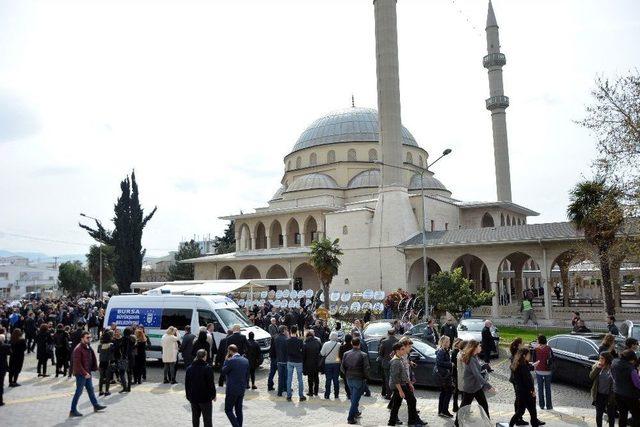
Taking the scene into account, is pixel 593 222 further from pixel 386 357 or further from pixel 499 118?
pixel 499 118

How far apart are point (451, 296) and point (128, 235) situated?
2833cm

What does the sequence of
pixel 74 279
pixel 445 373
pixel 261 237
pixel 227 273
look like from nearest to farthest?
pixel 445 373 → pixel 227 273 → pixel 261 237 → pixel 74 279

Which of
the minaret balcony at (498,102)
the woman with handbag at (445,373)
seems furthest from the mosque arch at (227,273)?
the woman with handbag at (445,373)

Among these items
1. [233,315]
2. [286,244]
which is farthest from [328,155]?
[233,315]

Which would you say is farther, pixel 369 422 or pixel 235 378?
pixel 369 422

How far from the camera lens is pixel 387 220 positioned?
3309cm

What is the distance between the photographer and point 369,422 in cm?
894

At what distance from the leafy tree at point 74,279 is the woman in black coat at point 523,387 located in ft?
209

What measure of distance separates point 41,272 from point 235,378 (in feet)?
351

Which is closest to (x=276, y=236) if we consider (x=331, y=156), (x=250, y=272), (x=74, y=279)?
(x=250, y=272)

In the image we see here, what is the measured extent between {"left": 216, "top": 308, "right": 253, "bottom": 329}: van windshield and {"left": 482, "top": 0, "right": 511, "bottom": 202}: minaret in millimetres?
33769

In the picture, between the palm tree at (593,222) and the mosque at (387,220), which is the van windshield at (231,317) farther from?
the palm tree at (593,222)

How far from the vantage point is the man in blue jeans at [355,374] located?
8.70 metres

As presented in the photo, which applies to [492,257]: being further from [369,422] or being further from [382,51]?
[369,422]
